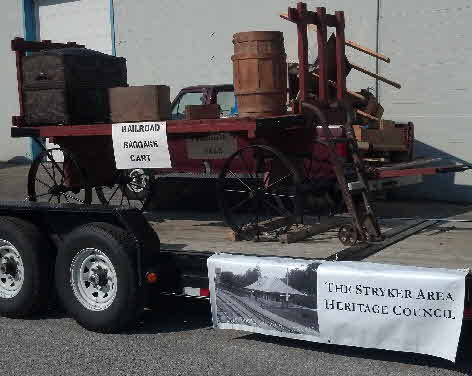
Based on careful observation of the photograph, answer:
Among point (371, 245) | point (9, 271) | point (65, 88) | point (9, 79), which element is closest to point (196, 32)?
point (9, 79)

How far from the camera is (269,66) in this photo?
6.21 metres

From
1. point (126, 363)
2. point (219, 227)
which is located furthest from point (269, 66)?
point (126, 363)

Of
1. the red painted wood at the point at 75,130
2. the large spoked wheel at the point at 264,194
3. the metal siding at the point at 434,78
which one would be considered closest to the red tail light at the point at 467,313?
the large spoked wheel at the point at 264,194

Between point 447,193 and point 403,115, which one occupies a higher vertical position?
point 403,115

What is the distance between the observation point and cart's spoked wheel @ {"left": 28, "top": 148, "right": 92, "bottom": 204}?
25.0ft

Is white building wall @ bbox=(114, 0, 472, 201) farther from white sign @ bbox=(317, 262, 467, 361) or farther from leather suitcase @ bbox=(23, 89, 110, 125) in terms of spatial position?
white sign @ bbox=(317, 262, 467, 361)

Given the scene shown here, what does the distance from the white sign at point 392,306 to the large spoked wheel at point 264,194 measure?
54.9 inches

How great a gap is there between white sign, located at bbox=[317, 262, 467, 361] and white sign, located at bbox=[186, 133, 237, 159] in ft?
7.99

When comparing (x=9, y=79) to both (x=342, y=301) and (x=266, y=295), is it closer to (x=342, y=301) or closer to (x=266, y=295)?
(x=266, y=295)

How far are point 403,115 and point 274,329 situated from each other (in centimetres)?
698

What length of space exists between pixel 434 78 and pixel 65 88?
5.94 meters

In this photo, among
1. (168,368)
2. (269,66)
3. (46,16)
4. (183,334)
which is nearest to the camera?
(168,368)

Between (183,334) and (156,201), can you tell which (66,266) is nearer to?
(183,334)

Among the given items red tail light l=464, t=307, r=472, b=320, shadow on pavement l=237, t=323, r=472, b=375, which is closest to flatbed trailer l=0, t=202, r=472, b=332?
red tail light l=464, t=307, r=472, b=320
